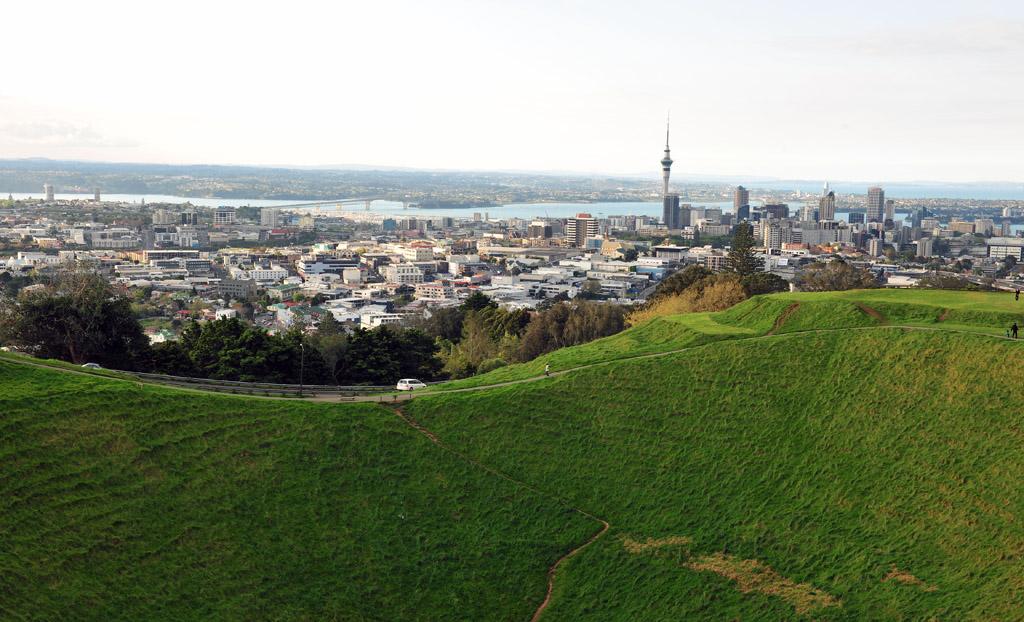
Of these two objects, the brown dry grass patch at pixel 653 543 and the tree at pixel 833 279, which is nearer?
the brown dry grass patch at pixel 653 543

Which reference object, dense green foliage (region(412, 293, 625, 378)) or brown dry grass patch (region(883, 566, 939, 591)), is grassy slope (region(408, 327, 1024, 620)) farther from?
dense green foliage (region(412, 293, 625, 378))

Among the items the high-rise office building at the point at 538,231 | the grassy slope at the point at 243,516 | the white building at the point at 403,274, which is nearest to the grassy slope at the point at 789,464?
the grassy slope at the point at 243,516

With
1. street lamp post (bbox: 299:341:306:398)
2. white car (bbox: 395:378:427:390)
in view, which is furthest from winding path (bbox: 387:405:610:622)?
street lamp post (bbox: 299:341:306:398)

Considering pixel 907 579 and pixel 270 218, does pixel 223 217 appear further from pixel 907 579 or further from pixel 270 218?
pixel 907 579

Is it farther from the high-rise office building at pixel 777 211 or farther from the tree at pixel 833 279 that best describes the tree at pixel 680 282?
the high-rise office building at pixel 777 211

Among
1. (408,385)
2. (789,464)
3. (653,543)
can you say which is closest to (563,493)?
(653,543)

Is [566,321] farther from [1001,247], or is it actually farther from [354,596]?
[1001,247]
